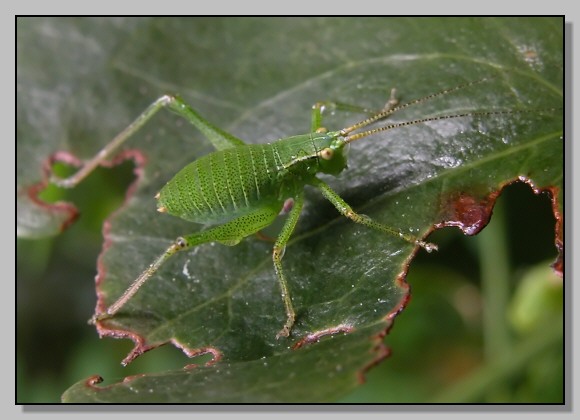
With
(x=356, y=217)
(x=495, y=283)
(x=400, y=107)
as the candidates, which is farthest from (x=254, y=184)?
(x=495, y=283)

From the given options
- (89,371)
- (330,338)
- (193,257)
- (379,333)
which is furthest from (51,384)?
(379,333)

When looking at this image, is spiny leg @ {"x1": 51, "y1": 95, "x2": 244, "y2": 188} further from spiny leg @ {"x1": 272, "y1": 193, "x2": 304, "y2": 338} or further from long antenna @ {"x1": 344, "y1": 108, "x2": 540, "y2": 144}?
long antenna @ {"x1": 344, "y1": 108, "x2": 540, "y2": 144}

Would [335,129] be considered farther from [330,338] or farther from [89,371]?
[89,371]

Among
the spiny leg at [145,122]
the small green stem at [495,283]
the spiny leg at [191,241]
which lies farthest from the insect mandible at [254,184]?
the small green stem at [495,283]

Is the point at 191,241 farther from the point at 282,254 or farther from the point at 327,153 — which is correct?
the point at 327,153

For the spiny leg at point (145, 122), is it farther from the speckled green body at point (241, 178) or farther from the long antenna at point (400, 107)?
the long antenna at point (400, 107)

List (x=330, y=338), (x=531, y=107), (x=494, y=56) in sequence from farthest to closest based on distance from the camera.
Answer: (x=494, y=56), (x=531, y=107), (x=330, y=338)
